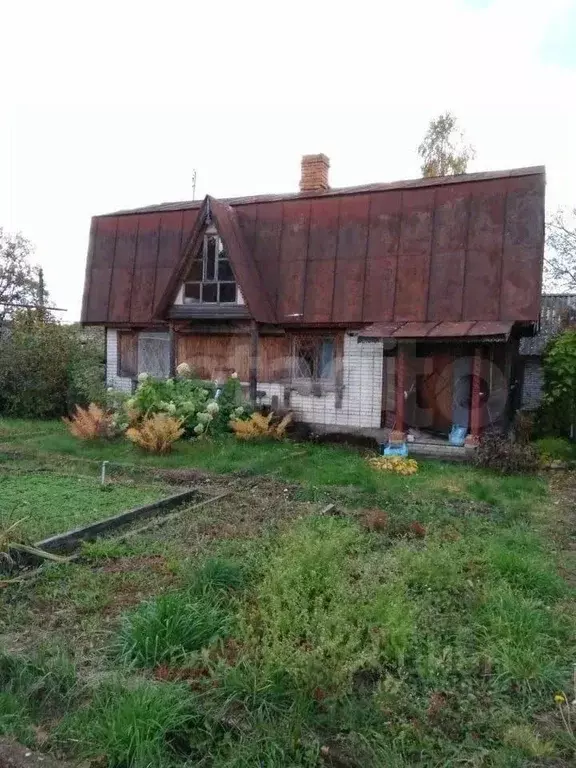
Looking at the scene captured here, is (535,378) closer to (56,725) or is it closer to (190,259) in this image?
(190,259)

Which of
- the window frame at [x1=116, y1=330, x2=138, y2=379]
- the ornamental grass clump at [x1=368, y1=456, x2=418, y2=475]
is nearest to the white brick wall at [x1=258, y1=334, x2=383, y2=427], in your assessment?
the ornamental grass clump at [x1=368, y1=456, x2=418, y2=475]

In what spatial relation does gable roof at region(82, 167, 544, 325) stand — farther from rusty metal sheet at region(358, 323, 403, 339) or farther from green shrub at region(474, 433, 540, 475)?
green shrub at region(474, 433, 540, 475)

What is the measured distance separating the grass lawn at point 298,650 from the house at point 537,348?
32.1 ft

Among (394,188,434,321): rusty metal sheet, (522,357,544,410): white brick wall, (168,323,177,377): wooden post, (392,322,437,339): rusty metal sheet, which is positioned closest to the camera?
(392,322,437,339): rusty metal sheet

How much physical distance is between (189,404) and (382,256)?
5085mm

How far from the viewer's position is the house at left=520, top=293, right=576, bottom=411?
15.6m

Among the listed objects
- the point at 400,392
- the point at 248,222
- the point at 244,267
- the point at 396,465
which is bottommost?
the point at 396,465

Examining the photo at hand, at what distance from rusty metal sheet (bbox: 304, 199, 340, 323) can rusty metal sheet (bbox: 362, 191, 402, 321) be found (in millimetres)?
819

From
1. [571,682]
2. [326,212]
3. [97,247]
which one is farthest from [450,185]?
[571,682]

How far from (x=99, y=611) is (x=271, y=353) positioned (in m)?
10.3

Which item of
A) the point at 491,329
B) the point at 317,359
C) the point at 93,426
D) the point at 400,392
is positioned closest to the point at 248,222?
the point at 317,359

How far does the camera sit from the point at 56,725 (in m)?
3.36

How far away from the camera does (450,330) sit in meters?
11.7

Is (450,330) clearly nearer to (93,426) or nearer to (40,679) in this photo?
(93,426)
